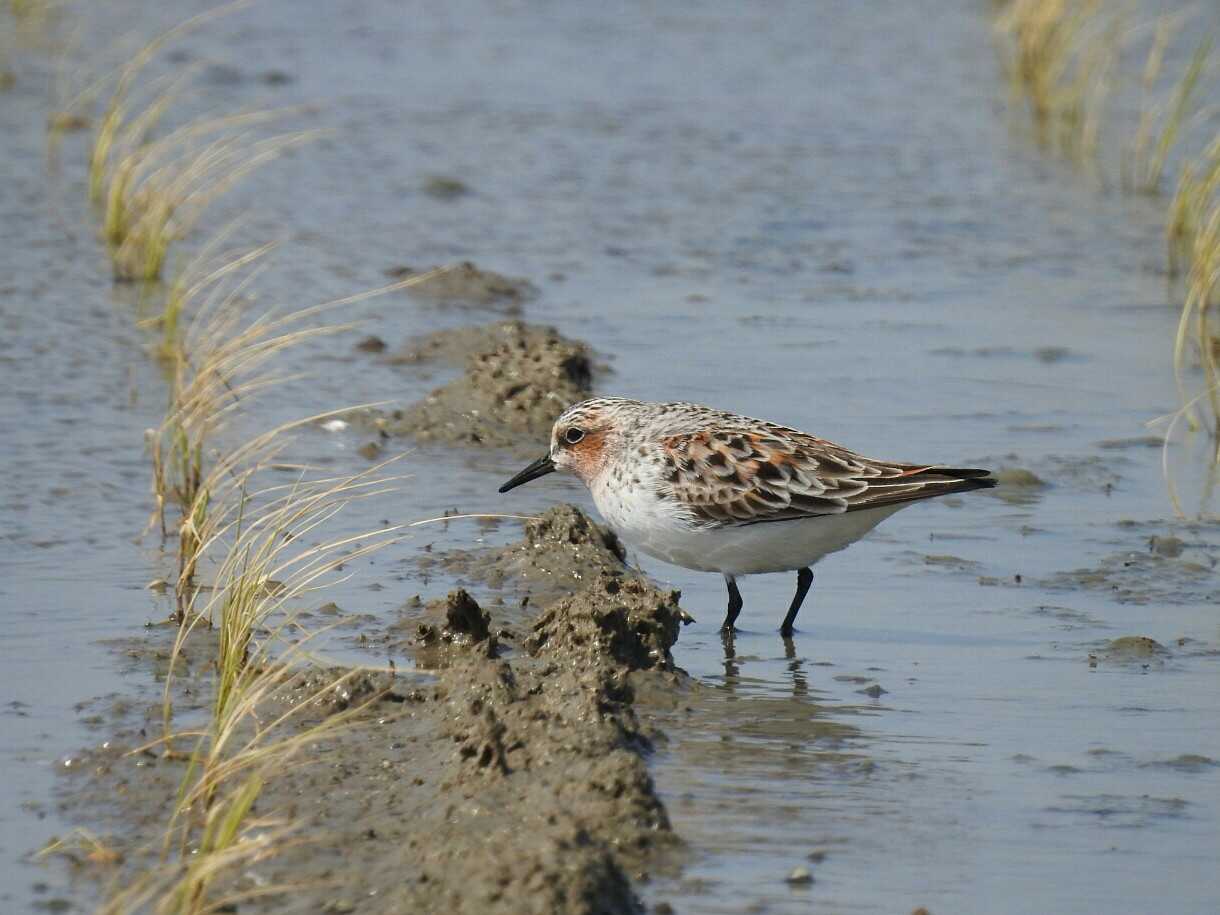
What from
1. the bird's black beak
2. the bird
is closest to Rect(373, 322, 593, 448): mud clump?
the bird's black beak

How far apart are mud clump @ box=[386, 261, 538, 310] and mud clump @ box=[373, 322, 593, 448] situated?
83.5 inches

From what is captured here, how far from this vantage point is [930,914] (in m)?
5.45

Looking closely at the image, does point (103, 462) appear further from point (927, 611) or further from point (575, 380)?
point (927, 611)

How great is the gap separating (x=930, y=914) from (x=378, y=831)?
170 cm

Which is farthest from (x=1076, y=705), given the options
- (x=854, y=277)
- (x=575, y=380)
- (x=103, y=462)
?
(x=854, y=277)

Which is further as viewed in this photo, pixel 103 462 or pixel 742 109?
pixel 742 109

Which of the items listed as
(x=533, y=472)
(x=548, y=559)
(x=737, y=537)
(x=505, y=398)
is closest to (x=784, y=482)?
(x=737, y=537)

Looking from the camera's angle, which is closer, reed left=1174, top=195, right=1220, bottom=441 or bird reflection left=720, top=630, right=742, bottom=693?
bird reflection left=720, top=630, right=742, bottom=693

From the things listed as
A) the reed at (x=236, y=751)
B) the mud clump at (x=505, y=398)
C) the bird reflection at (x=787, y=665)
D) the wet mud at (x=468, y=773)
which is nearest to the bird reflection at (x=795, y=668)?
the bird reflection at (x=787, y=665)

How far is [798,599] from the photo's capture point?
8.23 metres

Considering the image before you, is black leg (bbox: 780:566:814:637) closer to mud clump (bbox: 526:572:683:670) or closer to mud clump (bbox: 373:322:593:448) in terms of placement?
mud clump (bbox: 526:572:683:670)

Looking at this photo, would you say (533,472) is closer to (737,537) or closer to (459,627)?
(737,537)

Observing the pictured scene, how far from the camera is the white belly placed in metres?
8.10

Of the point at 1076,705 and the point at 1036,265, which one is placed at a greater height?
the point at 1036,265
